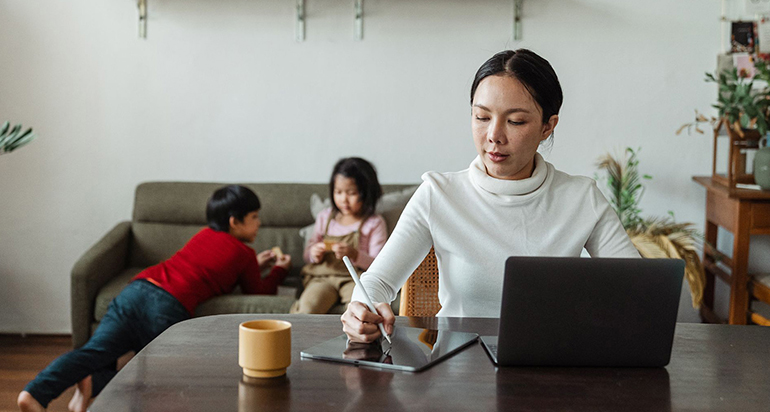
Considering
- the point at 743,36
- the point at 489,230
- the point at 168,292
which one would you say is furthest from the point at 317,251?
the point at 743,36

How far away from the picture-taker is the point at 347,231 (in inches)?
120

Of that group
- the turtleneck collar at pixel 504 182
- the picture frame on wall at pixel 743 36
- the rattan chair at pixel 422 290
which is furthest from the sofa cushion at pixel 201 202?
the picture frame on wall at pixel 743 36

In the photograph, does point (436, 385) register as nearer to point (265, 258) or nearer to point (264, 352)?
point (264, 352)

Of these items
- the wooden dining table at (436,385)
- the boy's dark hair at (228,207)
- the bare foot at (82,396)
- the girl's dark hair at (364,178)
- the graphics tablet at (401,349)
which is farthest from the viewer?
the girl's dark hair at (364,178)

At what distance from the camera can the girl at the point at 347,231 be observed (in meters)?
2.95

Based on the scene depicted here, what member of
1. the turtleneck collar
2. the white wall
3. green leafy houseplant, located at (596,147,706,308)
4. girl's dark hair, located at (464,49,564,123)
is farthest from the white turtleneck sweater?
the white wall

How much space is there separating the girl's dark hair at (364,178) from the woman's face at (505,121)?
4.96 feet

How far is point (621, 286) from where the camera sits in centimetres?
107

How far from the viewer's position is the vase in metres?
2.89

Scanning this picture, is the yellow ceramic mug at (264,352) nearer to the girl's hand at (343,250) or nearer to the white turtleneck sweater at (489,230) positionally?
the white turtleneck sweater at (489,230)

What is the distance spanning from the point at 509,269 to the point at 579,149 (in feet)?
8.43

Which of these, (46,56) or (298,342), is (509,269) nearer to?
(298,342)

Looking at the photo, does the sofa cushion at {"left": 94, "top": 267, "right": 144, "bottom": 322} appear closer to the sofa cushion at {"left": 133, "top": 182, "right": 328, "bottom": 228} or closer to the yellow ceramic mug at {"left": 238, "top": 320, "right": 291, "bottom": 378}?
the sofa cushion at {"left": 133, "top": 182, "right": 328, "bottom": 228}

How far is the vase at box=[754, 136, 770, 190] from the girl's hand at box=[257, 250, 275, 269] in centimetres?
194
